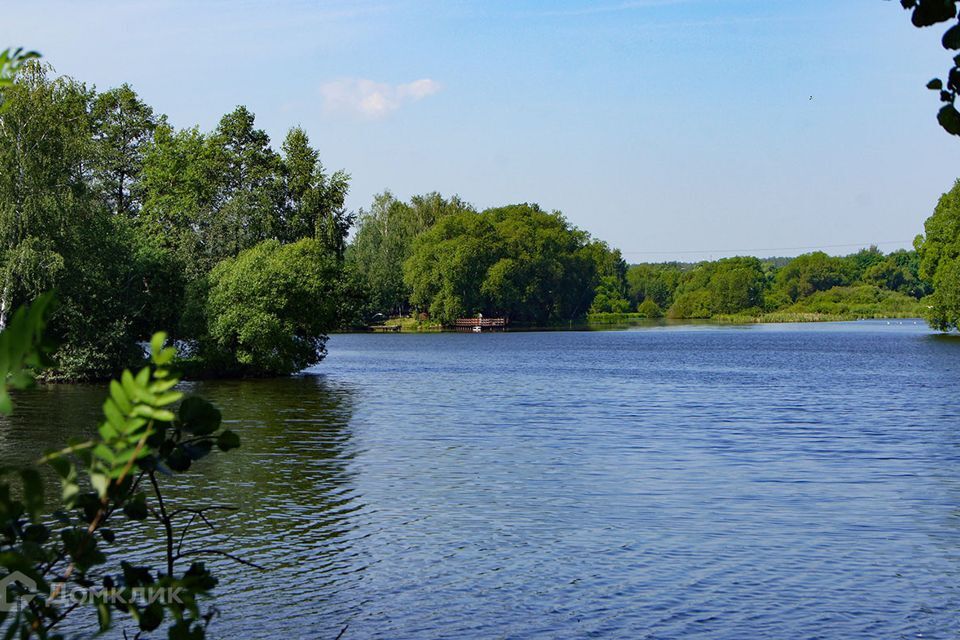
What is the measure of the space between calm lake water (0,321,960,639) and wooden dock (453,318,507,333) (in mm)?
83213

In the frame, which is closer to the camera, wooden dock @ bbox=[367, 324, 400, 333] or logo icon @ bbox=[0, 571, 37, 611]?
logo icon @ bbox=[0, 571, 37, 611]

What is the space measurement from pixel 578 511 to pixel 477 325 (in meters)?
108

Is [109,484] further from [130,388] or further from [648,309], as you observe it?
[648,309]

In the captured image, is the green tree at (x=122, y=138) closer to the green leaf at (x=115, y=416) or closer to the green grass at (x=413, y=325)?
the green grass at (x=413, y=325)

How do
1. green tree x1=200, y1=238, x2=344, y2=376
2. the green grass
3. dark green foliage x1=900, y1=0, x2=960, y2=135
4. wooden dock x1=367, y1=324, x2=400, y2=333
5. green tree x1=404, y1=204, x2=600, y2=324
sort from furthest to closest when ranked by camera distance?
1. the green grass
2. green tree x1=404, y1=204, x2=600, y2=324
3. wooden dock x1=367, y1=324, x2=400, y2=333
4. green tree x1=200, y1=238, x2=344, y2=376
5. dark green foliage x1=900, y1=0, x2=960, y2=135

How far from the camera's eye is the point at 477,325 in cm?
12650

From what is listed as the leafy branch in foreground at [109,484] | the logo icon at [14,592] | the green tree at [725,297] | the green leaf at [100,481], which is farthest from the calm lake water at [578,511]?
the green tree at [725,297]

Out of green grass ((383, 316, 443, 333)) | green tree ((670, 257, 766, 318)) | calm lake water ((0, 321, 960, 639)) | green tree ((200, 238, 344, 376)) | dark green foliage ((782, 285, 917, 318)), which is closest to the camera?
calm lake water ((0, 321, 960, 639))

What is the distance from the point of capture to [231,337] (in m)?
46.8

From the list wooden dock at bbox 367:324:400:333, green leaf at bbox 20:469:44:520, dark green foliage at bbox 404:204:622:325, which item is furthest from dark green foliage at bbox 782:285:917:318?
green leaf at bbox 20:469:44:520

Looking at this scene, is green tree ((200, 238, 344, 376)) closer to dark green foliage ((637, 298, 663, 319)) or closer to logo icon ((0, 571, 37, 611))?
logo icon ((0, 571, 37, 611))

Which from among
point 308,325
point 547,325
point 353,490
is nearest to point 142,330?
point 308,325

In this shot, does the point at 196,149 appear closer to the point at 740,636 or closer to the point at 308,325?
the point at 308,325

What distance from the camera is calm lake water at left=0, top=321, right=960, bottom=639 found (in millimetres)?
12945
